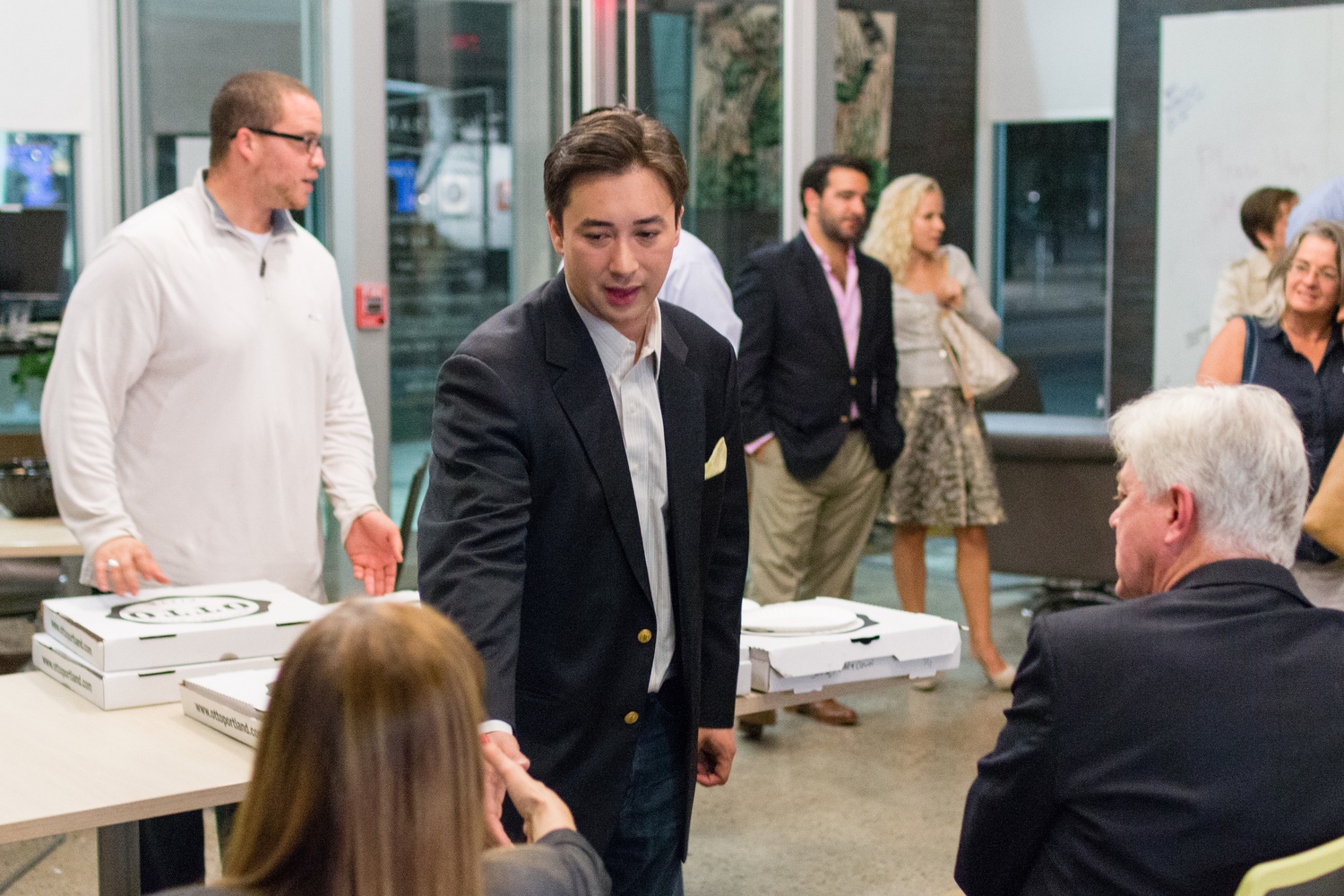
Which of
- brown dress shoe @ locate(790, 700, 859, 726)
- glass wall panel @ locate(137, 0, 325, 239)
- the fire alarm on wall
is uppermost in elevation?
glass wall panel @ locate(137, 0, 325, 239)

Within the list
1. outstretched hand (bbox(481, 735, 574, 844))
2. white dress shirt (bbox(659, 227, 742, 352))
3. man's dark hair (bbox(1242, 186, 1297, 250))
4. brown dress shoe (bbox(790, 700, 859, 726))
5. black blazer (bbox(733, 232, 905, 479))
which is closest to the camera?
outstretched hand (bbox(481, 735, 574, 844))

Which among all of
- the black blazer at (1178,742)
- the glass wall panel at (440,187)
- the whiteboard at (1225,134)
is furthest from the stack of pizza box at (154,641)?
the whiteboard at (1225,134)

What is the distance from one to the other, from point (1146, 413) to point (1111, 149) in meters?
7.73

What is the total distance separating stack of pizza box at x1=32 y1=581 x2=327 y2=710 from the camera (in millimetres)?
2342

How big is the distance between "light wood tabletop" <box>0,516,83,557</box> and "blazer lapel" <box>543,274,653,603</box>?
2.38 metres

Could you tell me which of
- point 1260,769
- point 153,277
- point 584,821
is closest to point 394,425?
point 153,277

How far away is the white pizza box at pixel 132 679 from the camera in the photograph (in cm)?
234

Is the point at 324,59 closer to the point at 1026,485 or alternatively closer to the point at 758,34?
the point at 758,34

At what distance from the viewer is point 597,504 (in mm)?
1856

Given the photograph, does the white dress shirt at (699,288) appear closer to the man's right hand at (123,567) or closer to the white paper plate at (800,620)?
the white paper plate at (800,620)

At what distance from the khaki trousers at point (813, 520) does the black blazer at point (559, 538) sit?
298cm

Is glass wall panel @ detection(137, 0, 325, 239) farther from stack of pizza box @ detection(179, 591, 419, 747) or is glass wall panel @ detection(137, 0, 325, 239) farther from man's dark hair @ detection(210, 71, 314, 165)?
stack of pizza box @ detection(179, 591, 419, 747)

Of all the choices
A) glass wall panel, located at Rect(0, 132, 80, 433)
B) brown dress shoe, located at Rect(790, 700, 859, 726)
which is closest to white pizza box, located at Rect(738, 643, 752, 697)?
brown dress shoe, located at Rect(790, 700, 859, 726)

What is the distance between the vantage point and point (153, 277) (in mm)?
2951
